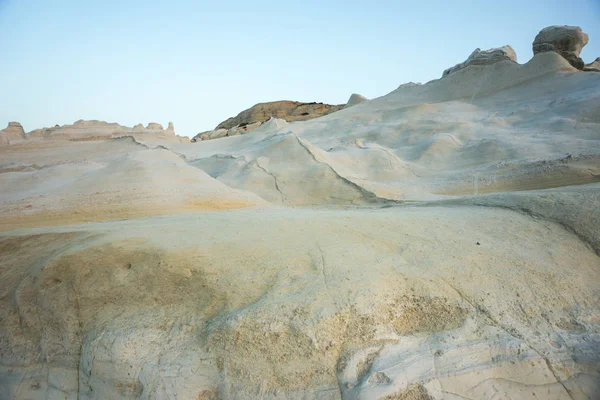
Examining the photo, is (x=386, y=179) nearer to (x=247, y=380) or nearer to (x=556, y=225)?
(x=556, y=225)

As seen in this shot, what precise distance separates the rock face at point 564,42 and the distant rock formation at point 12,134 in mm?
9815

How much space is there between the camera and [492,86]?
7.19 m

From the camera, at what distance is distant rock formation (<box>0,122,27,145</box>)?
676 centimetres

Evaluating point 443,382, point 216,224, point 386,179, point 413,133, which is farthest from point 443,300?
point 413,133

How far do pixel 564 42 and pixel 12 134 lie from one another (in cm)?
1050

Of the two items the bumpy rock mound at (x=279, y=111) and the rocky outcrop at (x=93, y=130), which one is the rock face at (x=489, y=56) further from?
the bumpy rock mound at (x=279, y=111)

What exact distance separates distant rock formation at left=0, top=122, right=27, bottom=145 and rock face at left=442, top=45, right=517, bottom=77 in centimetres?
843

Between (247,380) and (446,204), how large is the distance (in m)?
2.17

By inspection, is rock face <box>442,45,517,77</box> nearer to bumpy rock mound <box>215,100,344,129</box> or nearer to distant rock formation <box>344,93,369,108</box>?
distant rock formation <box>344,93,369,108</box>

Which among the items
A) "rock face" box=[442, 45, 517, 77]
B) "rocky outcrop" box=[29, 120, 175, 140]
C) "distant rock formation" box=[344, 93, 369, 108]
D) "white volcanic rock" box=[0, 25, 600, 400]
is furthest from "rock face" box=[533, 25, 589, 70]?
"rocky outcrop" box=[29, 120, 175, 140]

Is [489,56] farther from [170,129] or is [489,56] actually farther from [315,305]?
[315,305]

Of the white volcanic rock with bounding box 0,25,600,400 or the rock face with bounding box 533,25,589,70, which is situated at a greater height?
the rock face with bounding box 533,25,589,70

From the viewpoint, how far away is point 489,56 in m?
7.50

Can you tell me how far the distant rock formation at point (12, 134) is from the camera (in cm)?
676
